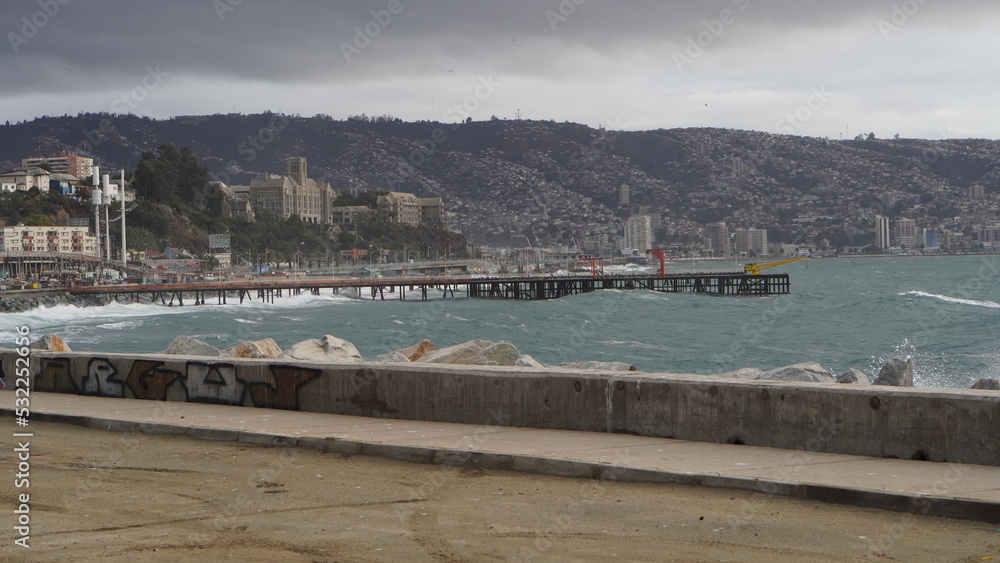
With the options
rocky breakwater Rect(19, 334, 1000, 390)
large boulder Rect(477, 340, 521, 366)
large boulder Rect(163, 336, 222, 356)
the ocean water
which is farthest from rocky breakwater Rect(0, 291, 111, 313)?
large boulder Rect(477, 340, 521, 366)

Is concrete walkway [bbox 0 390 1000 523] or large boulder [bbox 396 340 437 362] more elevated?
concrete walkway [bbox 0 390 1000 523]

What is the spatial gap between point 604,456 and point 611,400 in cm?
134

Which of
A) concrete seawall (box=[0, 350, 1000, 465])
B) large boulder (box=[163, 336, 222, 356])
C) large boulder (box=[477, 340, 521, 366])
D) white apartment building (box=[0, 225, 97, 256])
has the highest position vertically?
white apartment building (box=[0, 225, 97, 256])

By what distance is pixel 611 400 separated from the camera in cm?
972

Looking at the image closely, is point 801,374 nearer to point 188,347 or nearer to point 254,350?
point 254,350

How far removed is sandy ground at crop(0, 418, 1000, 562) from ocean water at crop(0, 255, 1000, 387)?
2311cm

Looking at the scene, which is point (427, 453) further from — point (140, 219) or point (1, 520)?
point (140, 219)

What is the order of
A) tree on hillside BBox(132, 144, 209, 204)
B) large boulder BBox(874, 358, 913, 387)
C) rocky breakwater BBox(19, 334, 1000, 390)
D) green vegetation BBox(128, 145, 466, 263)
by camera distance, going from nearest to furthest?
rocky breakwater BBox(19, 334, 1000, 390) → large boulder BBox(874, 358, 913, 387) → green vegetation BBox(128, 145, 466, 263) → tree on hillside BBox(132, 144, 209, 204)

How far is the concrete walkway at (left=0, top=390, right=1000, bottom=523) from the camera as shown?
7031 millimetres

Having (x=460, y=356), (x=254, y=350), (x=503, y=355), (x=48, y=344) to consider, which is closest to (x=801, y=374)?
(x=460, y=356)

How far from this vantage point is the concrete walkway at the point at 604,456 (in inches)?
277

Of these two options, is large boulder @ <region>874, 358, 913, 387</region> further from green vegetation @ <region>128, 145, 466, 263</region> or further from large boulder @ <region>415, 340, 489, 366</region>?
green vegetation @ <region>128, 145, 466, 263</region>

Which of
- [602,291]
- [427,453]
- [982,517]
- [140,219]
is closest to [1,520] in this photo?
[427,453]

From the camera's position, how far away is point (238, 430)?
1000 cm
